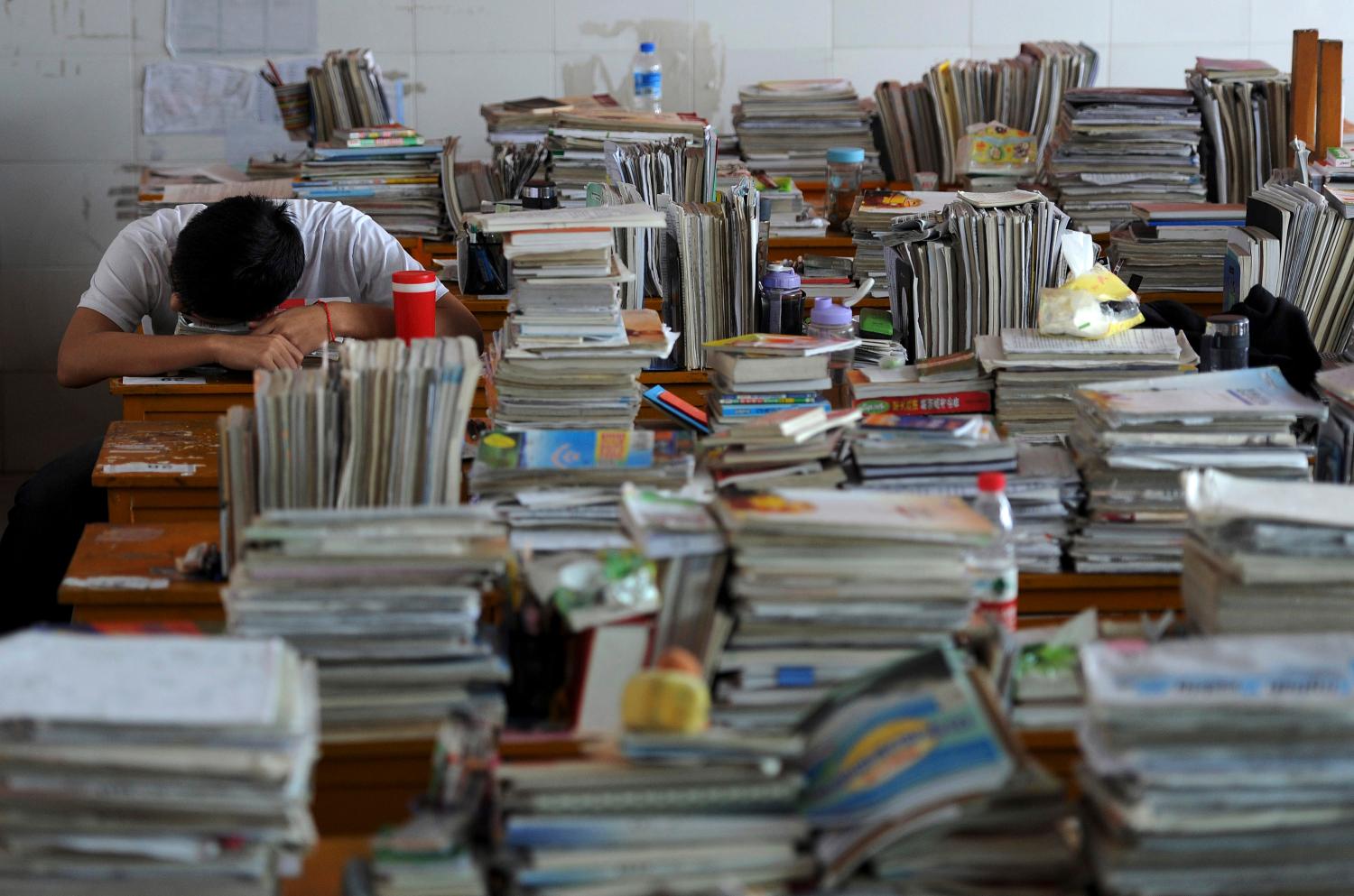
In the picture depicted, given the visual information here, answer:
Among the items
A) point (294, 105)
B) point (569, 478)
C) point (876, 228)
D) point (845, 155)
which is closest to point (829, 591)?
Answer: point (569, 478)

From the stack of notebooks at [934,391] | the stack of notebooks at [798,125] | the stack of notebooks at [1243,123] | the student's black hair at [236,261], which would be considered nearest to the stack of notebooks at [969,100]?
the stack of notebooks at [798,125]

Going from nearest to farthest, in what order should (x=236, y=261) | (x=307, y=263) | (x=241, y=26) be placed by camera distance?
(x=236, y=261) → (x=307, y=263) → (x=241, y=26)

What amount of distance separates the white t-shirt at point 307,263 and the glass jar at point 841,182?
4.62ft

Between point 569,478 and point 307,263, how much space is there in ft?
5.24

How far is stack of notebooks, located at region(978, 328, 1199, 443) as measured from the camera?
262 cm

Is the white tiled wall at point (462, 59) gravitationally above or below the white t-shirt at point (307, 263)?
above

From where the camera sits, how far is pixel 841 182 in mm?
4594

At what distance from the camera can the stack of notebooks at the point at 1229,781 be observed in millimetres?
1311

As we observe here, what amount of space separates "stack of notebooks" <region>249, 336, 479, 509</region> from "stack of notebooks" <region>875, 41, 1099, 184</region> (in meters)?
3.12

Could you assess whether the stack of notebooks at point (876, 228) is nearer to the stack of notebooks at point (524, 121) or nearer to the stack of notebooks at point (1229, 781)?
the stack of notebooks at point (524, 121)

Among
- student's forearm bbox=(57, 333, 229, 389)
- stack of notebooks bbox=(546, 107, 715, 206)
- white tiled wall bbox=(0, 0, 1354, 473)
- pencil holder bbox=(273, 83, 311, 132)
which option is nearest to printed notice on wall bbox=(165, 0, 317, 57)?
white tiled wall bbox=(0, 0, 1354, 473)

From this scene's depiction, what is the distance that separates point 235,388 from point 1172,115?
2.64m

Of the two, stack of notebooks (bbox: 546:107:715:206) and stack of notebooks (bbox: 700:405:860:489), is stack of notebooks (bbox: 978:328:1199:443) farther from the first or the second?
stack of notebooks (bbox: 546:107:715:206)

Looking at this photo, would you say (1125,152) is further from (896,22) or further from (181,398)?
(181,398)
